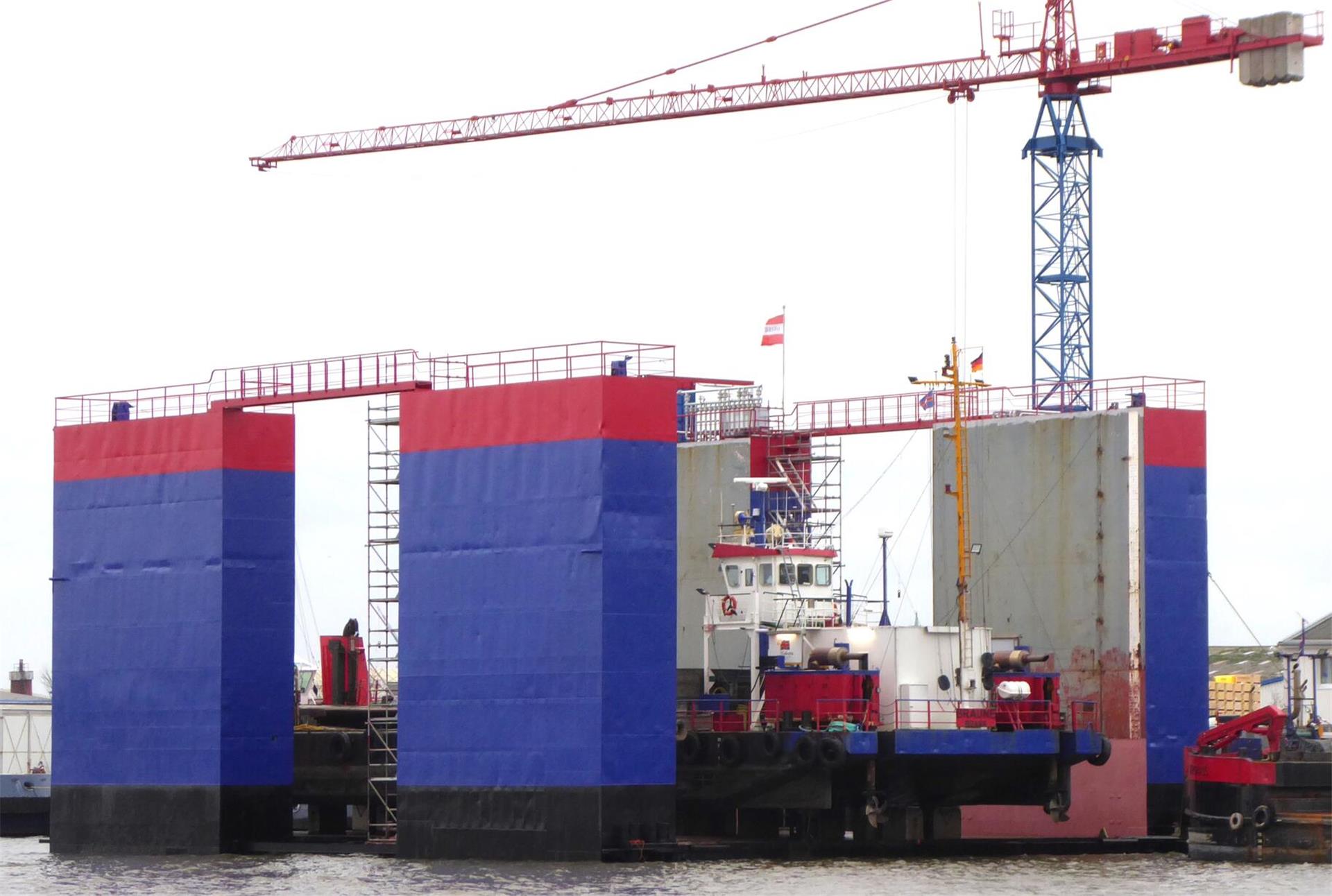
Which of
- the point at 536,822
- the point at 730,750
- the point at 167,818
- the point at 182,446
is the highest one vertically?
the point at 182,446

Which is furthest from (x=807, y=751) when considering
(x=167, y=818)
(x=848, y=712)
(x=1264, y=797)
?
(x=167, y=818)

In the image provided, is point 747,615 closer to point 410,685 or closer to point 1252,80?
point 410,685

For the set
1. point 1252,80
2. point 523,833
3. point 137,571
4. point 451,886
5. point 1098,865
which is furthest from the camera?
point 1252,80

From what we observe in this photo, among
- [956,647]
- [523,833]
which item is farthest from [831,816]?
[523,833]

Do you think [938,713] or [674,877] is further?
[938,713]

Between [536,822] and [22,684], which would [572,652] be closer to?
[536,822]

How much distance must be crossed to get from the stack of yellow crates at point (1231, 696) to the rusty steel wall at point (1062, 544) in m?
5.91

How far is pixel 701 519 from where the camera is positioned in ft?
232

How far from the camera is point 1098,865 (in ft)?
175

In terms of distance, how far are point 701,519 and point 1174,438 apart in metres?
15.2

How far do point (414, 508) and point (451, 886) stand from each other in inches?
340

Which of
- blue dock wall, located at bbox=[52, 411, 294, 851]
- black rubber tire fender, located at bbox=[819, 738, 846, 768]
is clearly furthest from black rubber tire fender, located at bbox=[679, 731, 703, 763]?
blue dock wall, located at bbox=[52, 411, 294, 851]

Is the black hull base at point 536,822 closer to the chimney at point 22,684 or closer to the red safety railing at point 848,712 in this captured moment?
the red safety railing at point 848,712

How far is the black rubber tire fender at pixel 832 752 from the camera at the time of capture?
5284 cm
